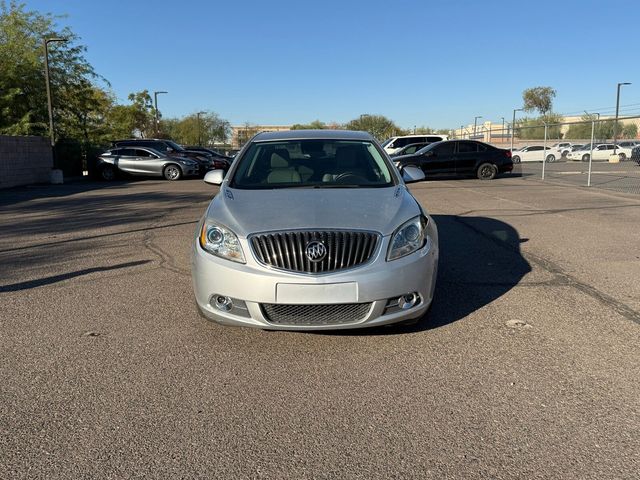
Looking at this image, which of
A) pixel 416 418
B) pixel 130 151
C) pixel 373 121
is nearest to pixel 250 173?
pixel 416 418

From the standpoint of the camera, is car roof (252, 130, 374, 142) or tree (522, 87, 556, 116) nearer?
car roof (252, 130, 374, 142)

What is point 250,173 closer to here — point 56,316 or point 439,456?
point 56,316

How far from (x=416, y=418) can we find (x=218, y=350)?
1.57 m

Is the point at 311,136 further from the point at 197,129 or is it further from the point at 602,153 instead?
the point at 197,129

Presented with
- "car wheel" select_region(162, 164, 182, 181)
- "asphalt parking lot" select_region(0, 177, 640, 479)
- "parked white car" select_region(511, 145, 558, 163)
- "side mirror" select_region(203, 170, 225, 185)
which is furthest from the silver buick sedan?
"parked white car" select_region(511, 145, 558, 163)

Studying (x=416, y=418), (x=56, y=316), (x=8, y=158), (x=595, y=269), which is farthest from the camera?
(x=8, y=158)

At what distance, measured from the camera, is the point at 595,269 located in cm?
609

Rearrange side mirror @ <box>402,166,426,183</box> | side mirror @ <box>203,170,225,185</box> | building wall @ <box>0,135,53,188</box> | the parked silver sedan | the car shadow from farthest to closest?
1. the parked silver sedan
2. building wall @ <box>0,135,53,188</box>
3. side mirror @ <box>402,166,426,183</box>
4. side mirror @ <box>203,170,225,185</box>
5. the car shadow

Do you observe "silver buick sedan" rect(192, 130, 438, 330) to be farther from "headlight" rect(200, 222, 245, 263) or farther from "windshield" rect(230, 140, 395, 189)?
"windshield" rect(230, 140, 395, 189)

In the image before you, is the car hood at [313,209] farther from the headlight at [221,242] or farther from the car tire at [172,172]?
the car tire at [172,172]

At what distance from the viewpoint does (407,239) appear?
155 inches

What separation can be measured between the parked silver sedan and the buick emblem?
20675mm

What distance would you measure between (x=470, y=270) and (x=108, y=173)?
21.1 m

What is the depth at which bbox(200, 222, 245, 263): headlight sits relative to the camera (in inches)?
148
